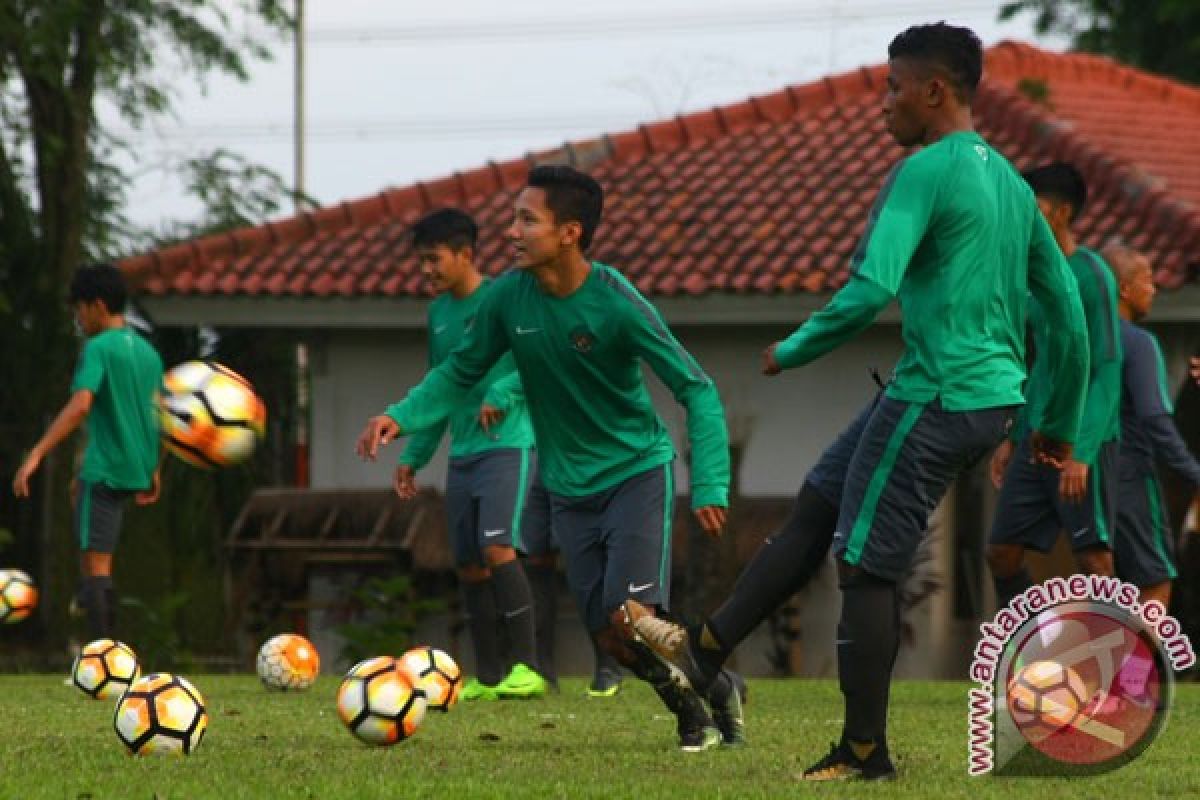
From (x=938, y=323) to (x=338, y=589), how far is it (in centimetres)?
1442

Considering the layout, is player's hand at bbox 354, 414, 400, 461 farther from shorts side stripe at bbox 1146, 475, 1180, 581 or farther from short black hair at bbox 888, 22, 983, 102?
shorts side stripe at bbox 1146, 475, 1180, 581

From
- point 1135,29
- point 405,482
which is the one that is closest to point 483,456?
point 405,482

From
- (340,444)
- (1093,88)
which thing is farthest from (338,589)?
(1093,88)

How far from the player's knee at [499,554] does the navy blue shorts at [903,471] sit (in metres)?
5.03

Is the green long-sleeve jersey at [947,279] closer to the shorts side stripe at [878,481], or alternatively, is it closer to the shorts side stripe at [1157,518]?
the shorts side stripe at [878,481]

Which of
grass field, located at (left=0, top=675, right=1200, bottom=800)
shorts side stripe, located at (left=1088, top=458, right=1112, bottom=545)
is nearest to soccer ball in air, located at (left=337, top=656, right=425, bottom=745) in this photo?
grass field, located at (left=0, top=675, right=1200, bottom=800)

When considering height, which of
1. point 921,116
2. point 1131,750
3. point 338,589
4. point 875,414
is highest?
point 921,116

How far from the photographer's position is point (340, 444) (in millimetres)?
22047

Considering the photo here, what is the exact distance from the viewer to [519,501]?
38.9 feet

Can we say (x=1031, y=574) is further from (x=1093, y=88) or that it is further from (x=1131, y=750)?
(x=1093, y=88)

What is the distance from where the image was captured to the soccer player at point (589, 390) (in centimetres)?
842

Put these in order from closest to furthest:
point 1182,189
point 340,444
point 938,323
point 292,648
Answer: point 938,323 → point 292,648 → point 1182,189 → point 340,444

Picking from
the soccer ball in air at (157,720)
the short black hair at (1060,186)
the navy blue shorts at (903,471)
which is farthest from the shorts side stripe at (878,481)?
the short black hair at (1060,186)

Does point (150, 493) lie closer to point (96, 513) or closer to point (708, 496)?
point (96, 513)
